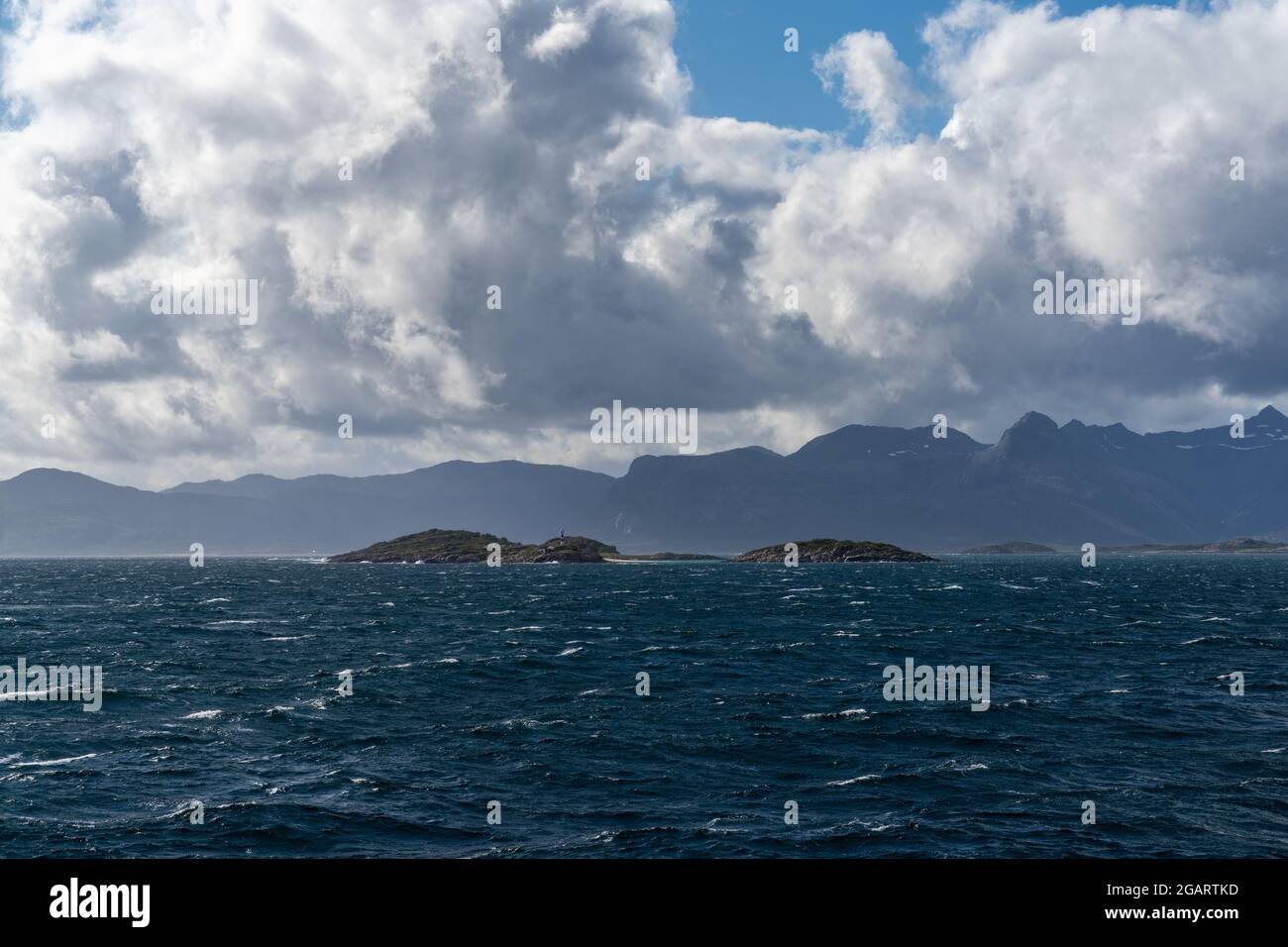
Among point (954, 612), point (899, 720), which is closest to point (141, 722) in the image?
point (899, 720)

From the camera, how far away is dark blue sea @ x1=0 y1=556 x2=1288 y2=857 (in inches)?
1235

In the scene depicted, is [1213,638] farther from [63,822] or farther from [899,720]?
[63,822]

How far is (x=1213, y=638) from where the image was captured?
84625 millimetres

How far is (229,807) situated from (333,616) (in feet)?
277

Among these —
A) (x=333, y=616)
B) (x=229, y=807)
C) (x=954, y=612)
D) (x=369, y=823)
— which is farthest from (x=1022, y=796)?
(x=333, y=616)

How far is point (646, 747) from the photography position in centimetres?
4334

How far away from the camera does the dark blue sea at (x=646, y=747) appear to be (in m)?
31.4

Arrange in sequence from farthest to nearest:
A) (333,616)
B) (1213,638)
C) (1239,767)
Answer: (333,616), (1213,638), (1239,767)

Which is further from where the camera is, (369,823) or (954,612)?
(954,612)
